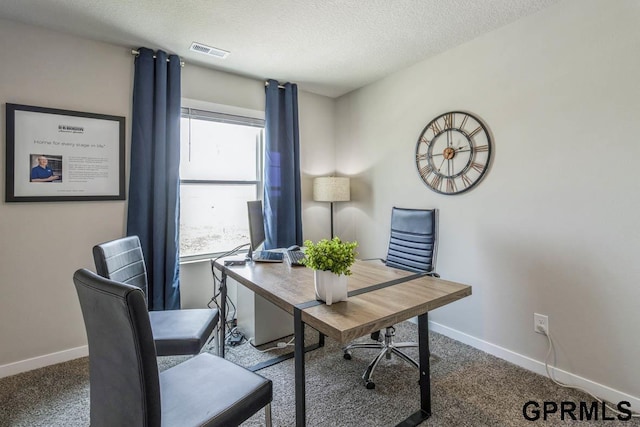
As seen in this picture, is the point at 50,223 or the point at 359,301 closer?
the point at 359,301

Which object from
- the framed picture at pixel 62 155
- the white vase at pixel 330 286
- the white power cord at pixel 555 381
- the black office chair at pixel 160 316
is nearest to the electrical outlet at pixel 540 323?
the white power cord at pixel 555 381

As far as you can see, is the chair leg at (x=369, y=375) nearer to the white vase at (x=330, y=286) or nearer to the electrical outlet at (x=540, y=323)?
the white vase at (x=330, y=286)

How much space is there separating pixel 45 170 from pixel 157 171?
0.73m

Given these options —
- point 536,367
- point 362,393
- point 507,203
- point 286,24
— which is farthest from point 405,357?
point 286,24

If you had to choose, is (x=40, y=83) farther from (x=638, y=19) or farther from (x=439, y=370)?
(x=638, y=19)

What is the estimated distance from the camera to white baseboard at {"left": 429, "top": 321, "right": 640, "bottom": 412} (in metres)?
1.81

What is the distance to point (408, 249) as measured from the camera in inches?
96.9

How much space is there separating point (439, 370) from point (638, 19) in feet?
7.85

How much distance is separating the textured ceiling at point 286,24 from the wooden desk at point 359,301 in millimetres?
1724

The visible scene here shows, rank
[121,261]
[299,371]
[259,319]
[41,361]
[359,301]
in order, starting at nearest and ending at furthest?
[299,371] < [359,301] < [121,261] < [41,361] < [259,319]

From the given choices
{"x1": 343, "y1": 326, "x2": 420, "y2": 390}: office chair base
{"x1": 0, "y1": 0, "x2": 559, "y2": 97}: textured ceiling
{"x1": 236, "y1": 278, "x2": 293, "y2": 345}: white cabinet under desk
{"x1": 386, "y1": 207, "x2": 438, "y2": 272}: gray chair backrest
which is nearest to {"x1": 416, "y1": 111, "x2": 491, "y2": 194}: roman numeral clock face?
{"x1": 386, "y1": 207, "x2": 438, "y2": 272}: gray chair backrest

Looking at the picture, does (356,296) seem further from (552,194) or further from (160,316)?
(552,194)

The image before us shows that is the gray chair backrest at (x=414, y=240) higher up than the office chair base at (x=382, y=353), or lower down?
higher up

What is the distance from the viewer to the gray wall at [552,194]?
1.79m
